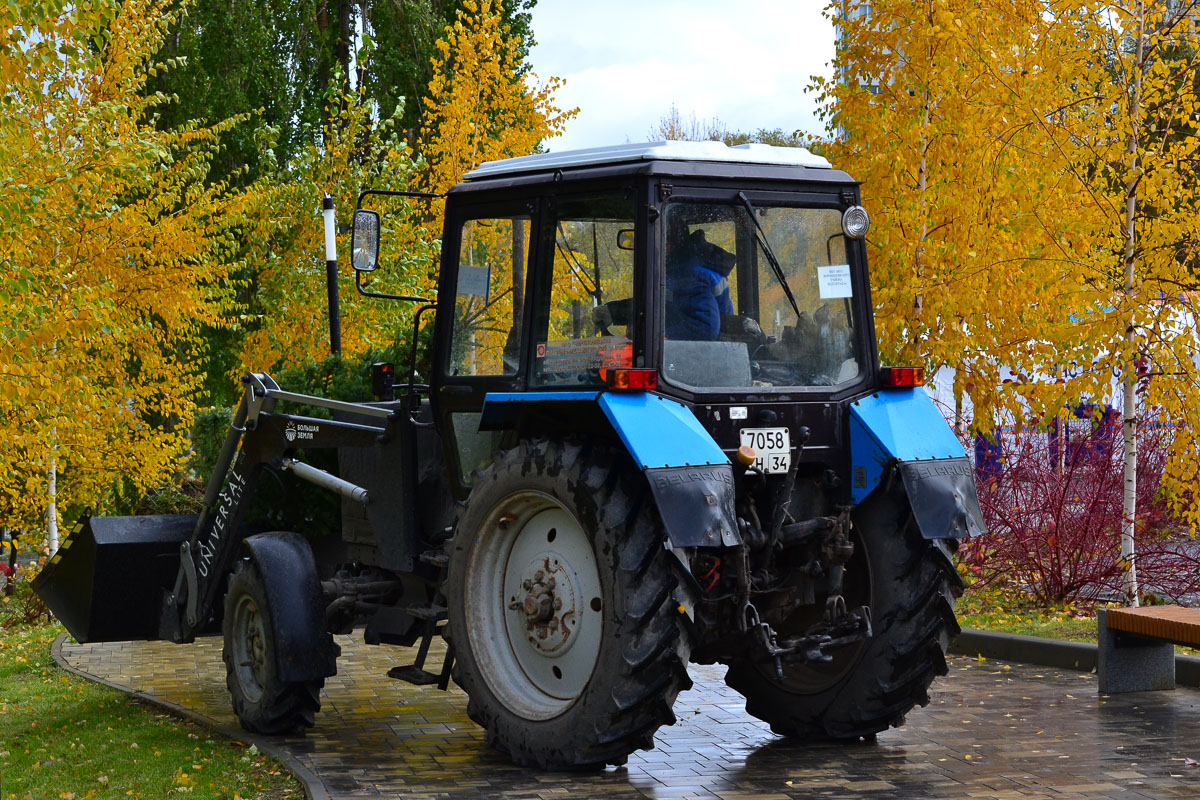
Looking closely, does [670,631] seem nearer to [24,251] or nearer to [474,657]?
[474,657]

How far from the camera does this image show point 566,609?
21.3 ft

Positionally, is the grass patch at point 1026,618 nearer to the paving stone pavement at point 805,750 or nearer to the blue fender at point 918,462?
the paving stone pavement at point 805,750

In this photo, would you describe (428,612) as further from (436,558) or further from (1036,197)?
(1036,197)

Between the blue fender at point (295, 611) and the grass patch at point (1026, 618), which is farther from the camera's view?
the grass patch at point (1026, 618)

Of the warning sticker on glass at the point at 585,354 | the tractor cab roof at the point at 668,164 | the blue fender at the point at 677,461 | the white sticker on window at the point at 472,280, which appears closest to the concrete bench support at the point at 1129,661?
the tractor cab roof at the point at 668,164

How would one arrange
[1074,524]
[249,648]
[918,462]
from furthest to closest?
[1074,524] → [249,648] → [918,462]

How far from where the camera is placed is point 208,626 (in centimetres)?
878

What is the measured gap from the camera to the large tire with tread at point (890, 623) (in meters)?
6.66

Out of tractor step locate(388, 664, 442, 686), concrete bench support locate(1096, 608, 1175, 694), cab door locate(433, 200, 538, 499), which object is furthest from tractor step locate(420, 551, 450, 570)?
concrete bench support locate(1096, 608, 1175, 694)

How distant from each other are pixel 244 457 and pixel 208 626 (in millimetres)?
1054

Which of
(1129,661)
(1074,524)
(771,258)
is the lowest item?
(1129,661)

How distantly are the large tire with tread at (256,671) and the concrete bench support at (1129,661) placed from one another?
4383mm

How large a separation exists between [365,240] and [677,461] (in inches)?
80.7

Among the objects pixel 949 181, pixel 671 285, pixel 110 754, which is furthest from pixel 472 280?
pixel 949 181
